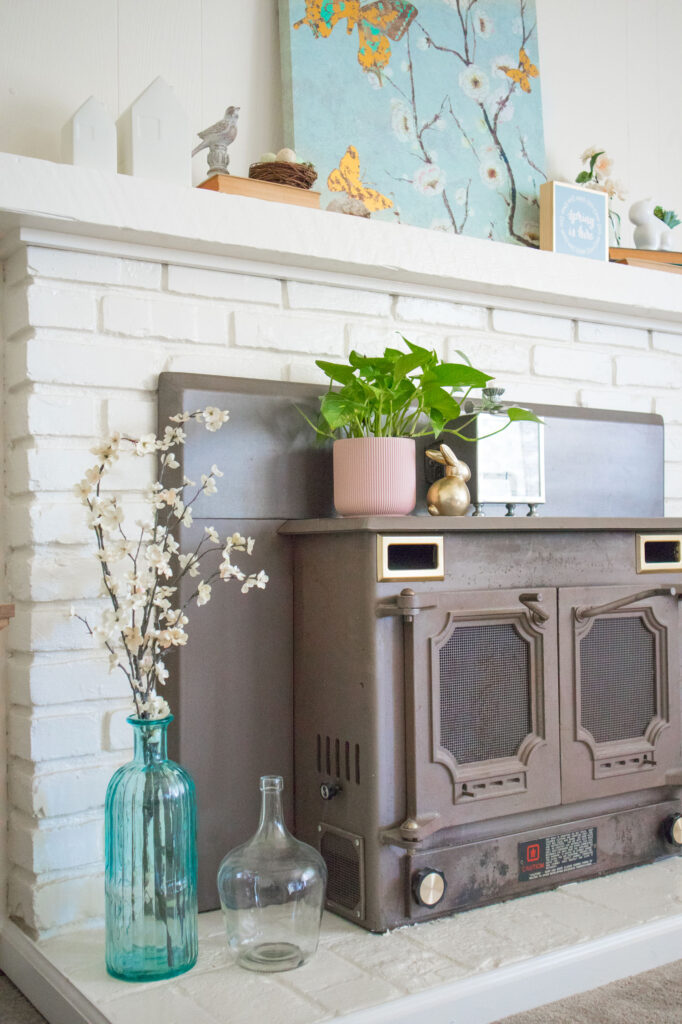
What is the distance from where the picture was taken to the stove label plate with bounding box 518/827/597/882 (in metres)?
1.95

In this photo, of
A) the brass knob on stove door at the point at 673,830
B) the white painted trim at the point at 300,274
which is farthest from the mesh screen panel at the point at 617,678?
the white painted trim at the point at 300,274

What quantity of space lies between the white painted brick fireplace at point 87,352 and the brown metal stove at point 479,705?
42 centimetres

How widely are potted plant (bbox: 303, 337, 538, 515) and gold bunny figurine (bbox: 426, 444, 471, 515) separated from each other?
6 centimetres

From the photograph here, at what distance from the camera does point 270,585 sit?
80.0 inches

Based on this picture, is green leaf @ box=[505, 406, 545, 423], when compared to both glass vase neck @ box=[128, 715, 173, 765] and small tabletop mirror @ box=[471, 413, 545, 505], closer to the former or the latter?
small tabletop mirror @ box=[471, 413, 545, 505]

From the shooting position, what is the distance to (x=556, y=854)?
1.99 metres

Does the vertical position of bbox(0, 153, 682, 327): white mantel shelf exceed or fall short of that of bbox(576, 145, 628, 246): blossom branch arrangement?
it falls short

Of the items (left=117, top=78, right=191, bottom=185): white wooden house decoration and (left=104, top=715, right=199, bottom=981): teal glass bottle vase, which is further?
(left=117, top=78, right=191, bottom=185): white wooden house decoration

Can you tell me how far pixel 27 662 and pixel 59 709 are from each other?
11 cm

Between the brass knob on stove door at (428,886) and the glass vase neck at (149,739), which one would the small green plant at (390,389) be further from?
the brass knob on stove door at (428,886)

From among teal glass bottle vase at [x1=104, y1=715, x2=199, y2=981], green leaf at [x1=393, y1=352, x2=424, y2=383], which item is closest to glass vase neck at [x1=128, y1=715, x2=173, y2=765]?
teal glass bottle vase at [x1=104, y1=715, x2=199, y2=981]

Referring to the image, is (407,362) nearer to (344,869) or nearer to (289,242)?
(289,242)

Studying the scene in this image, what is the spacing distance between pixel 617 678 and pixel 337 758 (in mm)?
625

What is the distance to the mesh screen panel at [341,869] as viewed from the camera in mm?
1813
